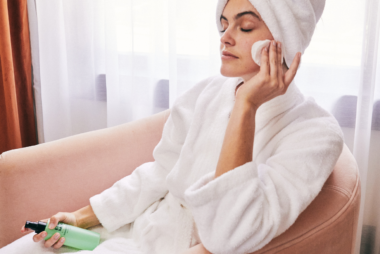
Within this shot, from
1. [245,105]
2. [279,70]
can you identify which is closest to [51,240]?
[245,105]

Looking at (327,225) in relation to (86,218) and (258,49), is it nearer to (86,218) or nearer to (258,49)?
(258,49)

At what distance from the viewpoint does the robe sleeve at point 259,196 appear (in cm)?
66

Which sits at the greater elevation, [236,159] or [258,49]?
[258,49]

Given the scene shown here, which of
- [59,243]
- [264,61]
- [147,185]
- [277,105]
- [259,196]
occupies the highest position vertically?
[264,61]

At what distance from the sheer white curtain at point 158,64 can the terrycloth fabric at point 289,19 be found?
1.29 ft

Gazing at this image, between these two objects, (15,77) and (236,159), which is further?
(15,77)

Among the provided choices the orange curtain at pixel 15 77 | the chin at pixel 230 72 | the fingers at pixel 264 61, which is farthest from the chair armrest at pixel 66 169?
the orange curtain at pixel 15 77

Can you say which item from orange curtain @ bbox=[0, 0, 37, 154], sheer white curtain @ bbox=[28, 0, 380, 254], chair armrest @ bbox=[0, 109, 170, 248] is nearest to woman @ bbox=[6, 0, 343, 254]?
chair armrest @ bbox=[0, 109, 170, 248]

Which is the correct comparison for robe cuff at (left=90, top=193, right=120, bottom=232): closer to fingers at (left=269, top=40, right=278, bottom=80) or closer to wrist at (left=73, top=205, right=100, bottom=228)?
wrist at (left=73, top=205, right=100, bottom=228)

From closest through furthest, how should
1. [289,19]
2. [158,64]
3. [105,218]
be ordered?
[289,19]
[105,218]
[158,64]

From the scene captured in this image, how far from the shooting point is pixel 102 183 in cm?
118

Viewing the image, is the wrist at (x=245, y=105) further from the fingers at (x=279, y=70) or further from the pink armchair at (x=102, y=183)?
the pink armchair at (x=102, y=183)

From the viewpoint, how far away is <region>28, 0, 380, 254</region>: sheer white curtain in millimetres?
1264

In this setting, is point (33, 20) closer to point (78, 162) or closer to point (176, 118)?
point (78, 162)
